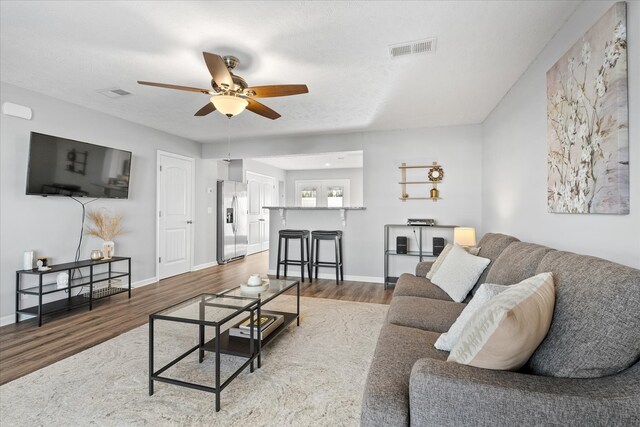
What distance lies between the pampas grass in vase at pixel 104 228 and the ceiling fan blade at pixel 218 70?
9.12 feet

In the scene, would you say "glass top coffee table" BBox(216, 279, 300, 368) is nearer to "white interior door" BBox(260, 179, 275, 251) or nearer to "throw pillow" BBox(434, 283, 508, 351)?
"throw pillow" BBox(434, 283, 508, 351)

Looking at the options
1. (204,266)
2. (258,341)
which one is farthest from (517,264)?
(204,266)

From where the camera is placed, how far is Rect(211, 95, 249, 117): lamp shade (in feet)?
7.99

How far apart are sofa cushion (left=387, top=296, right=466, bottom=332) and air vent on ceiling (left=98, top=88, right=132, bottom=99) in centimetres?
347

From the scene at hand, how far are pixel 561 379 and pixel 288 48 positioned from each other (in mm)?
2542

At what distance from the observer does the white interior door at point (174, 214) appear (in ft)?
16.6

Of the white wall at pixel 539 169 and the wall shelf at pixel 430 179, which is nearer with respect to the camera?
the white wall at pixel 539 169

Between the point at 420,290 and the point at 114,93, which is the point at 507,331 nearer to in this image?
the point at 420,290

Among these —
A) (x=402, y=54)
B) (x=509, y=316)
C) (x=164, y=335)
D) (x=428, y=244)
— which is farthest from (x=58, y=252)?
(x=428, y=244)

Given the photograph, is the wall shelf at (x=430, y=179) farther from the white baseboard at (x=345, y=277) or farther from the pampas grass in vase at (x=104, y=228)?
the pampas grass in vase at (x=104, y=228)

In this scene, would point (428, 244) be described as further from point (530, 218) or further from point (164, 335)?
point (164, 335)

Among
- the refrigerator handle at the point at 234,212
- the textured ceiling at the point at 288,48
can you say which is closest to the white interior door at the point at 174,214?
the refrigerator handle at the point at 234,212

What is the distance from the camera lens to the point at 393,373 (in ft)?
4.09

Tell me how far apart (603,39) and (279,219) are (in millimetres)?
4651
